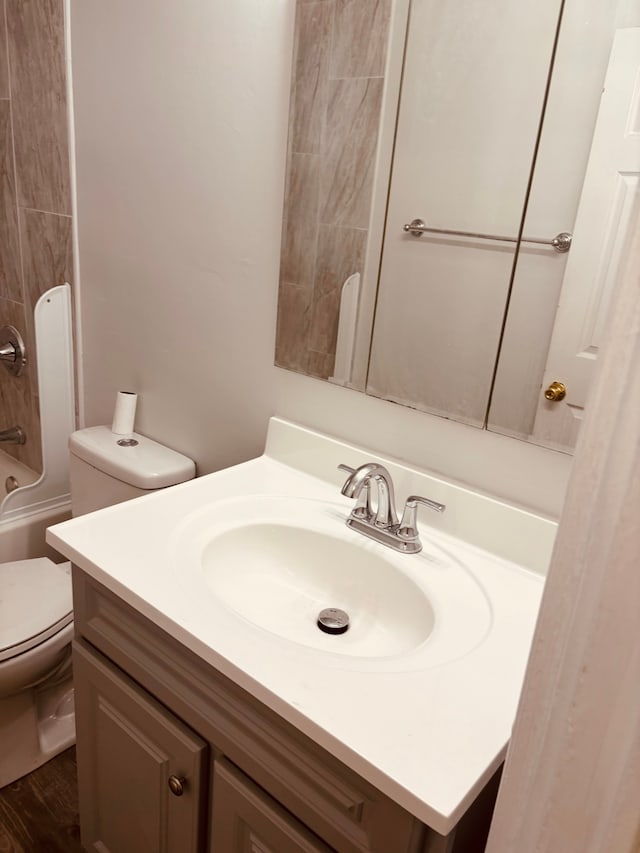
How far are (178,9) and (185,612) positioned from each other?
1237 mm

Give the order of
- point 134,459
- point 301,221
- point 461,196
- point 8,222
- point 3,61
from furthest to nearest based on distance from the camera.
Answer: point 8,222, point 3,61, point 134,459, point 301,221, point 461,196

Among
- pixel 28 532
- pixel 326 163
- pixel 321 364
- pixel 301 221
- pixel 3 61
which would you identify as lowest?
pixel 28 532

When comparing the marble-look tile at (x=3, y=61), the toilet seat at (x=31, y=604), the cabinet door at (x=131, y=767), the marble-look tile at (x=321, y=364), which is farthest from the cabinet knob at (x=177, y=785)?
the marble-look tile at (x=3, y=61)

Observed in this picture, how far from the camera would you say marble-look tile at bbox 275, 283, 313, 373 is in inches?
51.4

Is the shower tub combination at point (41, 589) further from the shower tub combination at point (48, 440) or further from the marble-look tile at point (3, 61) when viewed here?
the marble-look tile at point (3, 61)

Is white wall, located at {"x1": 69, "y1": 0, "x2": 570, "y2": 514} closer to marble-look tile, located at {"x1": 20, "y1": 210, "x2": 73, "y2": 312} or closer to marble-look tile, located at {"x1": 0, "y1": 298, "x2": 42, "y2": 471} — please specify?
marble-look tile, located at {"x1": 20, "y1": 210, "x2": 73, "y2": 312}

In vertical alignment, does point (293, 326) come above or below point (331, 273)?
below

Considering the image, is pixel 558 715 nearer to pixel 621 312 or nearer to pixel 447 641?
pixel 621 312

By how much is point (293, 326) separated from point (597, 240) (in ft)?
2.02

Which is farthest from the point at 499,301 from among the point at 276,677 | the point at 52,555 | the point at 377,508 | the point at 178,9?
the point at 52,555

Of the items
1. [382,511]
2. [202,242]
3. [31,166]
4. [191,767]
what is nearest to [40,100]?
[31,166]

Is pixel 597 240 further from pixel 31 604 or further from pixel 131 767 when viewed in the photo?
pixel 31 604

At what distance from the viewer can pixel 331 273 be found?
1.25 meters

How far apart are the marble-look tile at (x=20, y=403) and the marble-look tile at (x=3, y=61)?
0.60 metres
